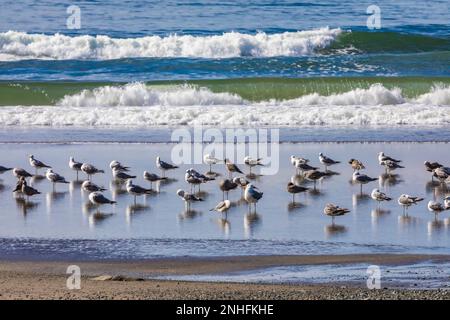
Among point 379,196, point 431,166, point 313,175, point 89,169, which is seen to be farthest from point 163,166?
point 431,166

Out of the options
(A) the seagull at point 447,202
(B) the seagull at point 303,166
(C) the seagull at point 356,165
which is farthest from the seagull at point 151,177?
(A) the seagull at point 447,202

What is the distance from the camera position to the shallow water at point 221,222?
15719mm

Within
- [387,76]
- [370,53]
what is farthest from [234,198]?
[370,53]

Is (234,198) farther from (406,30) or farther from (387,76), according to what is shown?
(406,30)

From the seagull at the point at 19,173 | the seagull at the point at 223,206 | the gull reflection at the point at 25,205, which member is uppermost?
the seagull at the point at 19,173

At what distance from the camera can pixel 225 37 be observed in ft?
144

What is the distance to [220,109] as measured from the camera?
96.5 feet

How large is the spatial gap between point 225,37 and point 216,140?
19297 millimetres

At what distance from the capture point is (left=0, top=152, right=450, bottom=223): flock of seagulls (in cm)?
1797

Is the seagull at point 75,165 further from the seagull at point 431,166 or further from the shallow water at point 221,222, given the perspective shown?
the seagull at point 431,166

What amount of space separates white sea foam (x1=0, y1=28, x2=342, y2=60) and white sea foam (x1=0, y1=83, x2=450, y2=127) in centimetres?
959

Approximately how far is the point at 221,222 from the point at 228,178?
3.49m

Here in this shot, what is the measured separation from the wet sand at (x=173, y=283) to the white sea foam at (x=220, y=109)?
499 inches

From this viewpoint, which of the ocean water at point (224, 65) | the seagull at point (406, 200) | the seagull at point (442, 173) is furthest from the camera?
the ocean water at point (224, 65)
